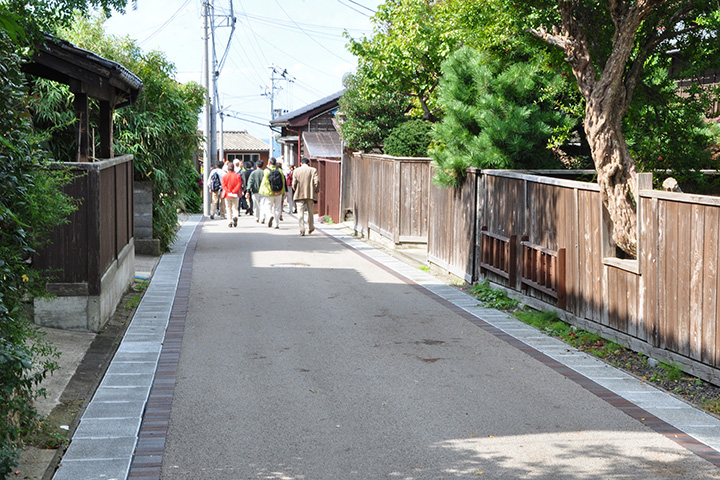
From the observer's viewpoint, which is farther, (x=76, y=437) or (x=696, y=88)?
(x=696, y=88)

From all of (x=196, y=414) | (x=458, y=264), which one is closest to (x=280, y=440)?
(x=196, y=414)

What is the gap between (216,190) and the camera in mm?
26828

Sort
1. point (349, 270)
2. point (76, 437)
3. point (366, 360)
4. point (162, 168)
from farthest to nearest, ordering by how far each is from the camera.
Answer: point (162, 168)
point (349, 270)
point (366, 360)
point (76, 437)

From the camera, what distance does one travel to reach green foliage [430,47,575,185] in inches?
473

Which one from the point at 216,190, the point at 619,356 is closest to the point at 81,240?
the point at 619,356

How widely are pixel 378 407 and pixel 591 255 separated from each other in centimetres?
364

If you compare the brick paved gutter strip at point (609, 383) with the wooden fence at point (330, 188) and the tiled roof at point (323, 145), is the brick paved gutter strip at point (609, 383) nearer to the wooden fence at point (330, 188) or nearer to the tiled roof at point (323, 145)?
the wooden fence at point (330, 188)

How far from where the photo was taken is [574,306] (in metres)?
9.34

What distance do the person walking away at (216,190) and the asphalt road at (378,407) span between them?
15.7 meters

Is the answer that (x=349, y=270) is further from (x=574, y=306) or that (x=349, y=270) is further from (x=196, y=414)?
(x=196, y=414)

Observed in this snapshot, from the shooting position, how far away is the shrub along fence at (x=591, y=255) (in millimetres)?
6824

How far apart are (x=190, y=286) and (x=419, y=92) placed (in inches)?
404

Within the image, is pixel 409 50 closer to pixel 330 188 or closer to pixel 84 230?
pixel 330 188

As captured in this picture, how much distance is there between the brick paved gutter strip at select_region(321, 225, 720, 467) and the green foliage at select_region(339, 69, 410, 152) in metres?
11.3
